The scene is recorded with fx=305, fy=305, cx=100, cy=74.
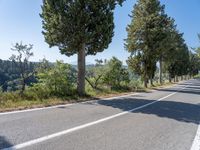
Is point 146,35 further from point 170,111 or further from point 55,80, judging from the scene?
point 170,111

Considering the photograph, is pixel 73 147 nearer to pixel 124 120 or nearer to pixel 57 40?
pixel 124 120

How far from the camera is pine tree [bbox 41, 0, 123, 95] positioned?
17.3 meters

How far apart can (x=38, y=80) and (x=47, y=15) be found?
3.96 meters

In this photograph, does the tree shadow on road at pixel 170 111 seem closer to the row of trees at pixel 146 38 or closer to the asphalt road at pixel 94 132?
the asphalt road at pixel 94 132

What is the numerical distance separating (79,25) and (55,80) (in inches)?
133

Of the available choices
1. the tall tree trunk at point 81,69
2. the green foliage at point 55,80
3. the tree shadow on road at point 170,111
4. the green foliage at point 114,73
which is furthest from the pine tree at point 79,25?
the green foliage at point 114,73

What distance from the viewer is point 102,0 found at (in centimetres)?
1809

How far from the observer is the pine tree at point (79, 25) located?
680 inches

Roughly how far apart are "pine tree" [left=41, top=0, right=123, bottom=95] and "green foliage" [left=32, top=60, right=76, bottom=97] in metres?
0.85

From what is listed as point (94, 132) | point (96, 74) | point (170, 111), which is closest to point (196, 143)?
point (94, 132)

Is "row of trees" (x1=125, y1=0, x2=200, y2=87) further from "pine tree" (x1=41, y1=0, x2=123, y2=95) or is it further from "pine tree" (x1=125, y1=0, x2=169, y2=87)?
"pine tree" (x1=41, y1=0, x2=123, y2=95)

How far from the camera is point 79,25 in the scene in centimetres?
1727

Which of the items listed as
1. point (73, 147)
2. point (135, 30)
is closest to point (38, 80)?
point (73, 147)

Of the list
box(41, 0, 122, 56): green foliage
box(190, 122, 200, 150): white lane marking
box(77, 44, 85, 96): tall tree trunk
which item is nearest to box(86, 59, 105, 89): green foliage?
box(77, 44, 85, 96): tall tree trunk
